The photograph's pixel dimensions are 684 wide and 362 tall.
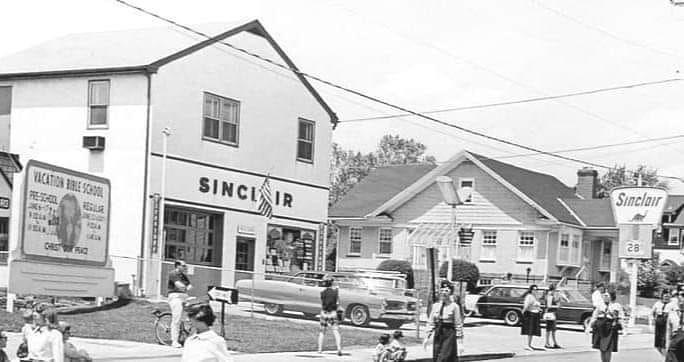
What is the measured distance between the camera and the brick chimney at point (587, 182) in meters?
64.3

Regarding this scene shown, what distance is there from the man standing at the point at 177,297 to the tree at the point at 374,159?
7619 centimetres

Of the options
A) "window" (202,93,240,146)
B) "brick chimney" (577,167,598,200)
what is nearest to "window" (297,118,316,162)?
"window" (202,93,240,146)

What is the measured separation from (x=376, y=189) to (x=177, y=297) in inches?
1670

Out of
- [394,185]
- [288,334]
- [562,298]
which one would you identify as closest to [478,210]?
[394,185]

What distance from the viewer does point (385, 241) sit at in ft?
193

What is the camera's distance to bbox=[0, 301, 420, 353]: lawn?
22.2 m

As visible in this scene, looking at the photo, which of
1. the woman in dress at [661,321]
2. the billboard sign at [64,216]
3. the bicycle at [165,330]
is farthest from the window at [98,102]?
the woman in dress at [661,321]

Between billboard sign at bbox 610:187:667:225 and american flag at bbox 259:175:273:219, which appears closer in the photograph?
american flag at bbox 259:175:273:219

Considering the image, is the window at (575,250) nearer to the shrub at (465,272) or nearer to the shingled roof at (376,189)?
the shrub at (465,272)

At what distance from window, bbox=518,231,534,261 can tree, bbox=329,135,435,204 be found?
42231 millimetres

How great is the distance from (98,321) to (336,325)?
588 cm

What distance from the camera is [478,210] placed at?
57000 mm

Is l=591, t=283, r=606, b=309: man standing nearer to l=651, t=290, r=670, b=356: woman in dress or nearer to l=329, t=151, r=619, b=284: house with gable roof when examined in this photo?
l=651, t=290, r=670, b=356: woman in dress

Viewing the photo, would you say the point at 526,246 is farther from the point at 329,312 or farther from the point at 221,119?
the point at 329,312
